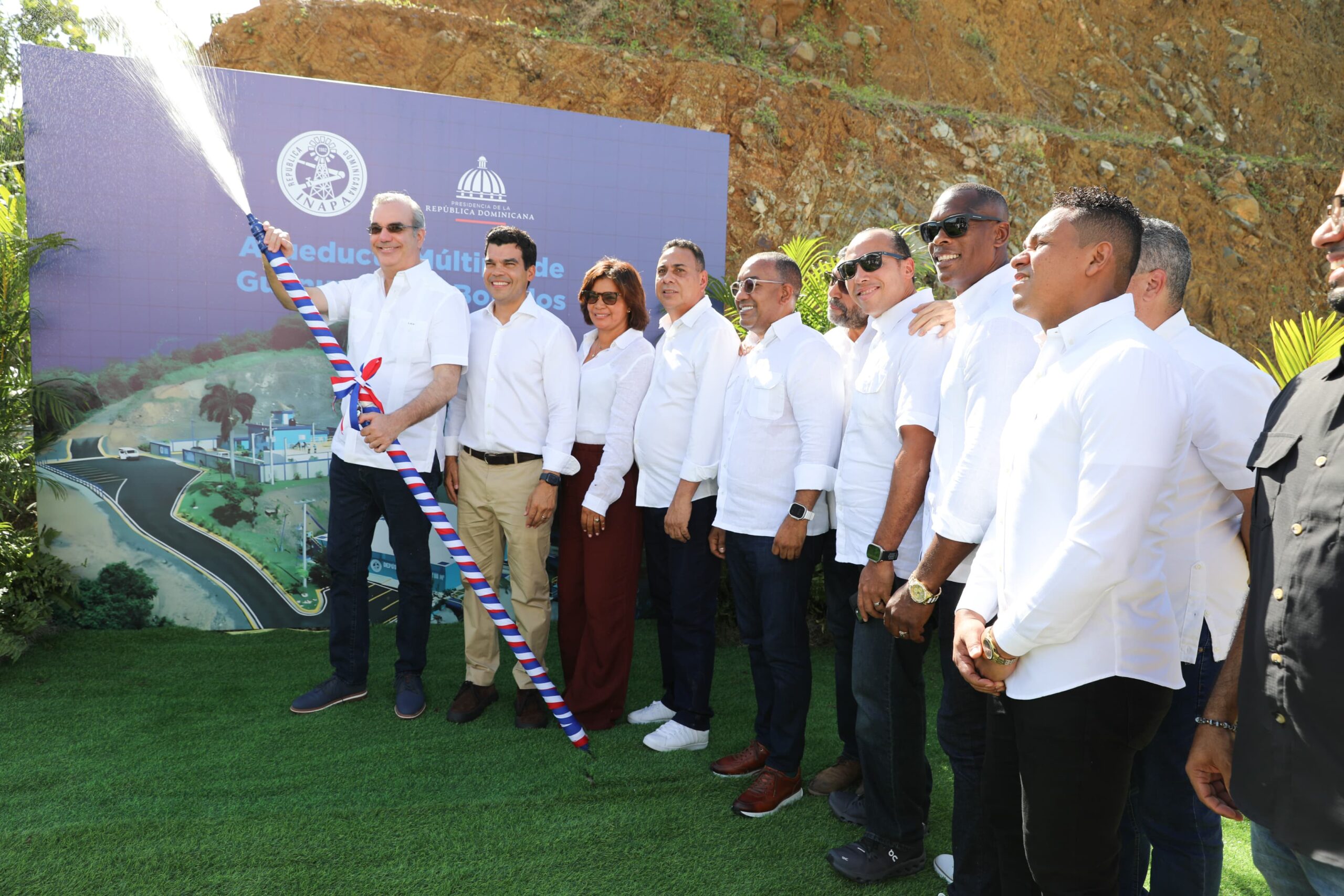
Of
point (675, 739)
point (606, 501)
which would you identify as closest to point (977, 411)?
point (606, 501)

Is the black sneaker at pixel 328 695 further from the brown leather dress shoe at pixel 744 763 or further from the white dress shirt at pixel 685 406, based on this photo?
the brown leather dress shoe at pixel 744 763

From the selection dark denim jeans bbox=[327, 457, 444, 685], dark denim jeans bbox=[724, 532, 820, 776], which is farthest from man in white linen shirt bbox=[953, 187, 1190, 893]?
dark denim jeans bbox=[327, 457, 444, 685]

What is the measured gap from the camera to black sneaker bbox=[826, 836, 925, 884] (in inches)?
111

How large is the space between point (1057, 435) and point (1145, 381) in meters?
0.19

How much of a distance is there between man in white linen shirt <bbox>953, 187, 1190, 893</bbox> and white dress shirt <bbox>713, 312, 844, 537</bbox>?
1.34 m

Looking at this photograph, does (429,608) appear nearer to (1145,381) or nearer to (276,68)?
(1145,381)

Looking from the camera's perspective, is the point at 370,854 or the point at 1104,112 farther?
the point at 1104,112

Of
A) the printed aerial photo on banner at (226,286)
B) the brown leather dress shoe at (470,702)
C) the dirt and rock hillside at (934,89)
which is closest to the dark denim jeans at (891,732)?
the brown leather dress shoe at (470,702)

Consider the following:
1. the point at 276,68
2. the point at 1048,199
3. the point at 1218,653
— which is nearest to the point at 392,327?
the point at 1218,653

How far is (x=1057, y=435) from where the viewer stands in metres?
1.75

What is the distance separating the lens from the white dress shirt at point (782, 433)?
325 centimetres

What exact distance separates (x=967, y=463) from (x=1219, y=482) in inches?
23.6

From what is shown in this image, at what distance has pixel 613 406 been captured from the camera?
4.06m

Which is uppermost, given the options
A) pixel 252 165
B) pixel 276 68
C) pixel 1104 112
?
pixel 1104 112
